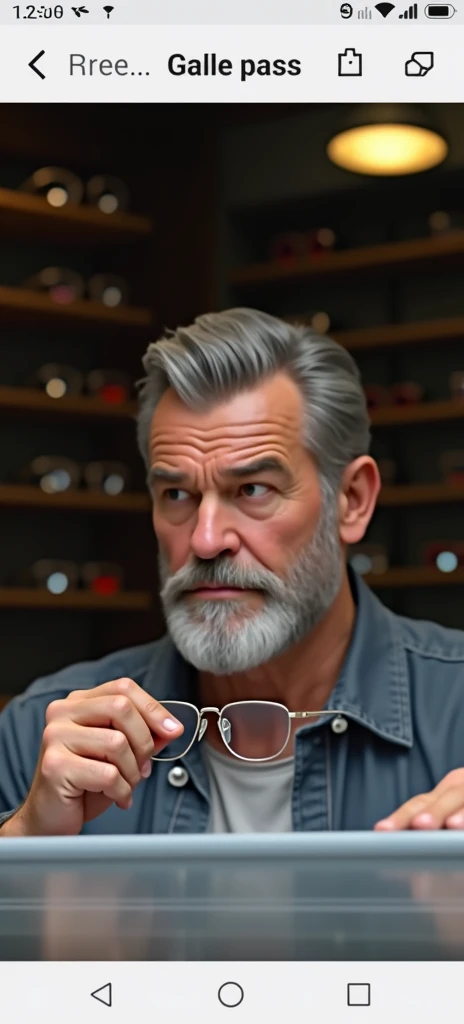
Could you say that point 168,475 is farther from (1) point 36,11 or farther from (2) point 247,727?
(1) point 36,11

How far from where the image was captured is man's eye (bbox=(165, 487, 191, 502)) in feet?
2.98

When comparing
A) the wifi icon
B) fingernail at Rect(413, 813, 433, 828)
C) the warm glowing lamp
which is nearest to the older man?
fingernail at Rect(413, 813, 433, 828)

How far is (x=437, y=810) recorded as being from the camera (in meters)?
0.55

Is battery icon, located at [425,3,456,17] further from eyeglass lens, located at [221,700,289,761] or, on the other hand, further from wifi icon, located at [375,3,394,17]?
eyeglass lens, located at [221,700,289,761]

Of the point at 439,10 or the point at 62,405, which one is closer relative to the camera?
the point at 439,10

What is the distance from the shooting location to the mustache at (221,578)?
88cm

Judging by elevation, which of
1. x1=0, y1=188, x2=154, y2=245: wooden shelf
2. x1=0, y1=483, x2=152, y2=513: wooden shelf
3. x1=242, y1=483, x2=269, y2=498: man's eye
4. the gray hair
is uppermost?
x1=0, y1=188, x2=154, y2=245: wooden shelf

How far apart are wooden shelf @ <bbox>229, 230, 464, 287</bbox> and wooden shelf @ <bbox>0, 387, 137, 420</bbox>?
31 cm

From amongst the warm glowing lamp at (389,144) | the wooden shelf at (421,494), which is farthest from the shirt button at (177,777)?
the wooden shelf at (421,494)

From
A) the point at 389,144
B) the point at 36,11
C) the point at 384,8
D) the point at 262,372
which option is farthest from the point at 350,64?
the point at 389,144

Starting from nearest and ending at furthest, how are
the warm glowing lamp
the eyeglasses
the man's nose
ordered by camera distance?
the eyeglasses < the man's nose < the warm glowing lamp

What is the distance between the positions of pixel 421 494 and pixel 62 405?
64 centimetres
